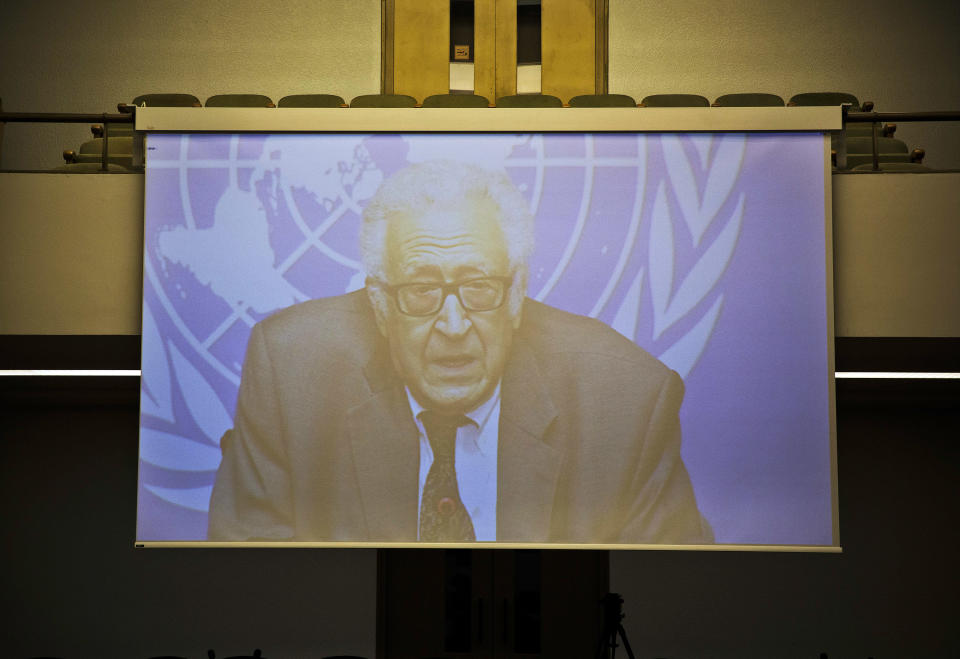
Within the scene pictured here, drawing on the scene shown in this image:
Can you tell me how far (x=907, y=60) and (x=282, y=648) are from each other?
7.11 meters

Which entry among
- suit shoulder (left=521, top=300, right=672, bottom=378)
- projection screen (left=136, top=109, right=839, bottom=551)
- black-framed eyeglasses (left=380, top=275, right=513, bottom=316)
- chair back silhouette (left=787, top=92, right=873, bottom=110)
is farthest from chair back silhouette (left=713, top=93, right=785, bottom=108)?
black-framed eyeglasses (left=380, top=275, right=513, bottom=316)

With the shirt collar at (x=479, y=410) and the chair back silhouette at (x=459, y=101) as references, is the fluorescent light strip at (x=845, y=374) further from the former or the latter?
the chair back silhouette at (x=459, y=101)

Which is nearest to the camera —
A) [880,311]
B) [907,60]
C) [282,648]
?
[880,311]

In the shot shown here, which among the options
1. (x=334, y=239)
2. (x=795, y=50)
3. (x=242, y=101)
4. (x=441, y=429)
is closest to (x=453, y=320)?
(x=441, y=429)

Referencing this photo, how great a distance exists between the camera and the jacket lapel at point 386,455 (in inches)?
198

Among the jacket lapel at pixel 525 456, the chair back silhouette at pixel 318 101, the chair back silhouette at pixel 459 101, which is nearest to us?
the jacket lapel at pixel 525 456

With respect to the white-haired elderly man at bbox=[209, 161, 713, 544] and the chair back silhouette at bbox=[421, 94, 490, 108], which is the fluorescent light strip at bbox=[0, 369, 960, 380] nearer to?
the white-haired elderly man at bbox=[209, 161, 713, 544]

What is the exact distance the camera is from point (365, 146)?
5176mm

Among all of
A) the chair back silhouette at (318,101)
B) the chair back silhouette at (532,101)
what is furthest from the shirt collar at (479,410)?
the chair back silhouette at (318,101)

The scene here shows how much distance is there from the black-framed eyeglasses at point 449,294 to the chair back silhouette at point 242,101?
7.14 feet

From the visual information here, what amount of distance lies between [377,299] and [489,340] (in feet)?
2.33

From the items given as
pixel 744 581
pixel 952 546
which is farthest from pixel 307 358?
pixel 952 546

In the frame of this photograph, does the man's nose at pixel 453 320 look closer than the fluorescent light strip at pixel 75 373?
Yes

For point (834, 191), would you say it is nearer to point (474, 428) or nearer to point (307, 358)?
point (474, 428)
